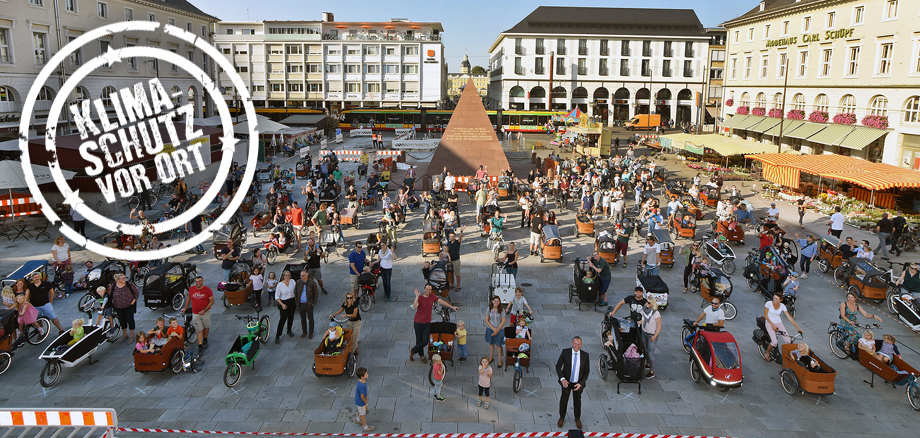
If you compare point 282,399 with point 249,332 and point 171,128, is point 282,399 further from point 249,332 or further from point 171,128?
point 171,128

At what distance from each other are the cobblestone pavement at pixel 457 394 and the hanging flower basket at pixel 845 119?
26557 millimetres

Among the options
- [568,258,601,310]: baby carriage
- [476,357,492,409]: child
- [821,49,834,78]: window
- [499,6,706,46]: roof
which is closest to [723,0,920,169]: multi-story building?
[821,49,834,78]: window

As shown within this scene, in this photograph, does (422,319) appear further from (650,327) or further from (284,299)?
(650,327)

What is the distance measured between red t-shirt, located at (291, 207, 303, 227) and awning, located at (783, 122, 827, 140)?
33.3 metres

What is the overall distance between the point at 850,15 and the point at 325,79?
60396 millimetres

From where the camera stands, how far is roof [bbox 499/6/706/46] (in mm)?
75625

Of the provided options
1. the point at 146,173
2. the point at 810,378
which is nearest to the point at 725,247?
the point at 810,378

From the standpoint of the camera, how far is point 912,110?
29781 mm

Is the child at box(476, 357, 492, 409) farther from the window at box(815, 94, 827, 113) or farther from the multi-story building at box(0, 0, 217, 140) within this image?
the multi-story building at box(0, 0, 217, 140)

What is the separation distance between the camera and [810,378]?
9195 mm

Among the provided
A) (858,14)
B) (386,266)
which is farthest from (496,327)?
(858,14)

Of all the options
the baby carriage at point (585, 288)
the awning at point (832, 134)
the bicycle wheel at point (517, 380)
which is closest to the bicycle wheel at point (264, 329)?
the bicycle wheel at point (517, 380)

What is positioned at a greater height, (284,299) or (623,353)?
(284,299)

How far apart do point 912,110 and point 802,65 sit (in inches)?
434
